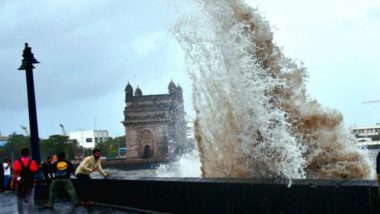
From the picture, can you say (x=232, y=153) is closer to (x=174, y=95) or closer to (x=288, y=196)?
(x=288, y=196)

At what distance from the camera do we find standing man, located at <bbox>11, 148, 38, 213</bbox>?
7844mm

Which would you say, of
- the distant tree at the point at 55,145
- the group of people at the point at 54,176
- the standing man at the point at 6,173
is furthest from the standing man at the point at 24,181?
the distant tree at the point at 55,145

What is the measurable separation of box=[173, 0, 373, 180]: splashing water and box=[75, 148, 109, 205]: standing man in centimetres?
233

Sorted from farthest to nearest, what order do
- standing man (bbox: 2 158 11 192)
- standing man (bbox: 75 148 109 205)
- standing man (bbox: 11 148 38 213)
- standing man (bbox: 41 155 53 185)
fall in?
standing man (bbox: 2 158 11 192)
standing man (bbox: 41 155 53 185)
standing man (bbox: 75 148 109 205)
standing man (bbox: 11 148 38 213)

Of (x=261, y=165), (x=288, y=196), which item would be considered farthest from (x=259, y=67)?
(x=288, y=196)

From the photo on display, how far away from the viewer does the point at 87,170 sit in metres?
10.6

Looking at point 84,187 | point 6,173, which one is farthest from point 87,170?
point 6,173

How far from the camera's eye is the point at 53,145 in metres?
102

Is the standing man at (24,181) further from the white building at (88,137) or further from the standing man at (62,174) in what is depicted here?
the white building at (88,137)

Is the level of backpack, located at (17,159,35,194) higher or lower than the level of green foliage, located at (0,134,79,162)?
lower

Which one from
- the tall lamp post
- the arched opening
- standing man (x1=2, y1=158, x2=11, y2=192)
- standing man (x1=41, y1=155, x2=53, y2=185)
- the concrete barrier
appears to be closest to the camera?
the concrete barrier

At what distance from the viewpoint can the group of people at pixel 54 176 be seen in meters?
7.87

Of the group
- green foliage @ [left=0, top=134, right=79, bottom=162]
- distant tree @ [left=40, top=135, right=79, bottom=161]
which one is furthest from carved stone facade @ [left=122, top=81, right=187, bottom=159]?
distant tree @ [left=40, top=135, right=79, bottom=161]

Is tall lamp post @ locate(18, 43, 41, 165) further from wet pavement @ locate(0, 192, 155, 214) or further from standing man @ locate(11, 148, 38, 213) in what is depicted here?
standing man @ locate(11, 148, 38, 213)
